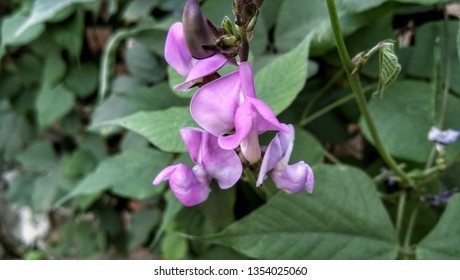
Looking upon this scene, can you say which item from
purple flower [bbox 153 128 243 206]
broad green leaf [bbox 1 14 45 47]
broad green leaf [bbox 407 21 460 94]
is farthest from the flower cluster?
broad green leaf [bbox 1 14 45 47]

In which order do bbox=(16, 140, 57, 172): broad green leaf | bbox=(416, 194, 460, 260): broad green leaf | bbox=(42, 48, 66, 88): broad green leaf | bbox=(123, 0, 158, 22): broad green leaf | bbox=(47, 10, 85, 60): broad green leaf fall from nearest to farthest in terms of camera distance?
bbox=(416, 194, 460, 260): broad green leaf
bbox=(123, 0, 158, 22): broad green leaf
bbox=(47, 10, 85, 60): broad green leaf
bbox=(42, 48, 66, 88): broad green leaf
bbox=(16, 140, 57, 172): broad green leaf

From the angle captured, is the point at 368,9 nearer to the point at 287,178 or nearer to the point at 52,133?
the point at 287,178

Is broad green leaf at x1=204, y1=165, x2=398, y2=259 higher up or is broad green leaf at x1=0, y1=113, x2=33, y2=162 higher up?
broad green leaf at x1=204, y1=165, x2=398, y2=259

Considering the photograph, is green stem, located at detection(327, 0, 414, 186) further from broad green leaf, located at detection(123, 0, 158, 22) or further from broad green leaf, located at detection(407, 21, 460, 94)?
broad green leaf, located at detection(123, 0, 158, 22)

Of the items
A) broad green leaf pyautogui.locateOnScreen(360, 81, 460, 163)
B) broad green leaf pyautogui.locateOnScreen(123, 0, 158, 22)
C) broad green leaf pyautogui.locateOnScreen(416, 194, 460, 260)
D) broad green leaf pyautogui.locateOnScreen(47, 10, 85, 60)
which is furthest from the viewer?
broad green leaf pyautogui.locateOnScreen(47, 10, 85, 60)

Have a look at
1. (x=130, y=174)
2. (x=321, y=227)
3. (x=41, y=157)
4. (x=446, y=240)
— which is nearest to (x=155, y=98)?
(x=130, y=174)

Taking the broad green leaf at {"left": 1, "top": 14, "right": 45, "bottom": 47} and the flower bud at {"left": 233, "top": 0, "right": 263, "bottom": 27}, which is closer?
the flower bud at {"left": 233, "top": 0, "right": 263, "bottom": 27}
